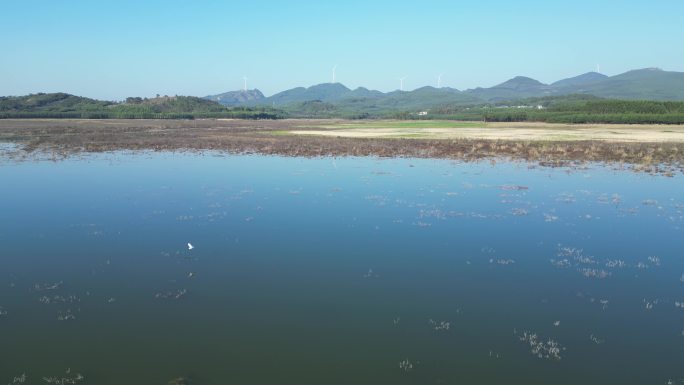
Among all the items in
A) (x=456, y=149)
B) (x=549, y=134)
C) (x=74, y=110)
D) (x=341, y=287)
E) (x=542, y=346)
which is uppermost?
(x=74, y=110)

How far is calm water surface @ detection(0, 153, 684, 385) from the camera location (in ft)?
33.4

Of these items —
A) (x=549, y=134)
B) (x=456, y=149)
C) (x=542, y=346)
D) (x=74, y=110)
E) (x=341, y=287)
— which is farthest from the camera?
(x=74, y=110)

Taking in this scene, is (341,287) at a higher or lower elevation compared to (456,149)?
lower

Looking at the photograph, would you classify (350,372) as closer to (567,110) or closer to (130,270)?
(130,270)

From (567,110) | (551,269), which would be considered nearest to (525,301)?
(551,269)

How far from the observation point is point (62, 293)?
536 inches

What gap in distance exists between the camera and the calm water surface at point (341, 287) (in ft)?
33.4

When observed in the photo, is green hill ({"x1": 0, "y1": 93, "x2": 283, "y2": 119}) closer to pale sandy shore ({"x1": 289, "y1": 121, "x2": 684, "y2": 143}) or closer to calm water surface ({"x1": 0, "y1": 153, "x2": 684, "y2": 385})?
pale sandy shore ({"x1": 289, "y1": 121, "x2": 684, "y2": 143})

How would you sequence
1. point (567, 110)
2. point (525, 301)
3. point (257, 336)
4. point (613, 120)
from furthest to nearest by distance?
point (567, 110) < point (613, 120) < point (525, 301) < point (257, 336)

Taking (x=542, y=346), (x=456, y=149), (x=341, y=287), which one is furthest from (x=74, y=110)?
(x=542, y=346)

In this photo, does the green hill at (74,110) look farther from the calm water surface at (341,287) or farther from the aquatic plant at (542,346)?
the aquatic plant at (542,346)

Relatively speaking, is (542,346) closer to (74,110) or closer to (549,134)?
(549,134)

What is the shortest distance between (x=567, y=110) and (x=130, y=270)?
144 m

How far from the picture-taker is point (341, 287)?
14.4m
